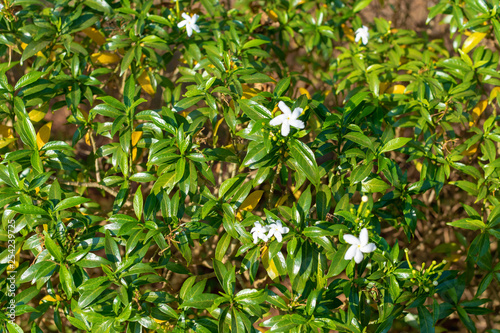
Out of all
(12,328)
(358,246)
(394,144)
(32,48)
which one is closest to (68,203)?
(12,328)

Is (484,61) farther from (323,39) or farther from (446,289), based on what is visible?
(446,289)

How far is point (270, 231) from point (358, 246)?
0.25 m

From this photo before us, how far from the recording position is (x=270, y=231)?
3.88ft

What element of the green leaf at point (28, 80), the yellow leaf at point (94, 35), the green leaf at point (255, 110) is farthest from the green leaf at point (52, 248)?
the yellow leaf at point (94, 35)

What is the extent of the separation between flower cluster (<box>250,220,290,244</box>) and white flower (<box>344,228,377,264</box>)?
18cm

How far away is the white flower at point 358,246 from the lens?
1.11 metres

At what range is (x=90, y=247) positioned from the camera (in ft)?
4.06

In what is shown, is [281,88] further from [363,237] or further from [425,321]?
[425,321]

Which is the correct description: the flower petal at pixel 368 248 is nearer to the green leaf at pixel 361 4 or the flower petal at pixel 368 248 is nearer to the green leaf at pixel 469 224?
the green leaf at pixel 469 224

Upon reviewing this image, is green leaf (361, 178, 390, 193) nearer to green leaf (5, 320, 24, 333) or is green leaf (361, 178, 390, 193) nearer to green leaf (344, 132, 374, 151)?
green leaf (344, 132, 374, 151)

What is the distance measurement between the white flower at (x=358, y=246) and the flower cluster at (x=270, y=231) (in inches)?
7.0

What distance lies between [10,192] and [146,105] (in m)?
1.59

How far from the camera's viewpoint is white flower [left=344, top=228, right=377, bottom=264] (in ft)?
3.66

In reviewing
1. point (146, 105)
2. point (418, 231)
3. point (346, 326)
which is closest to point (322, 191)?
point (346, 326)
